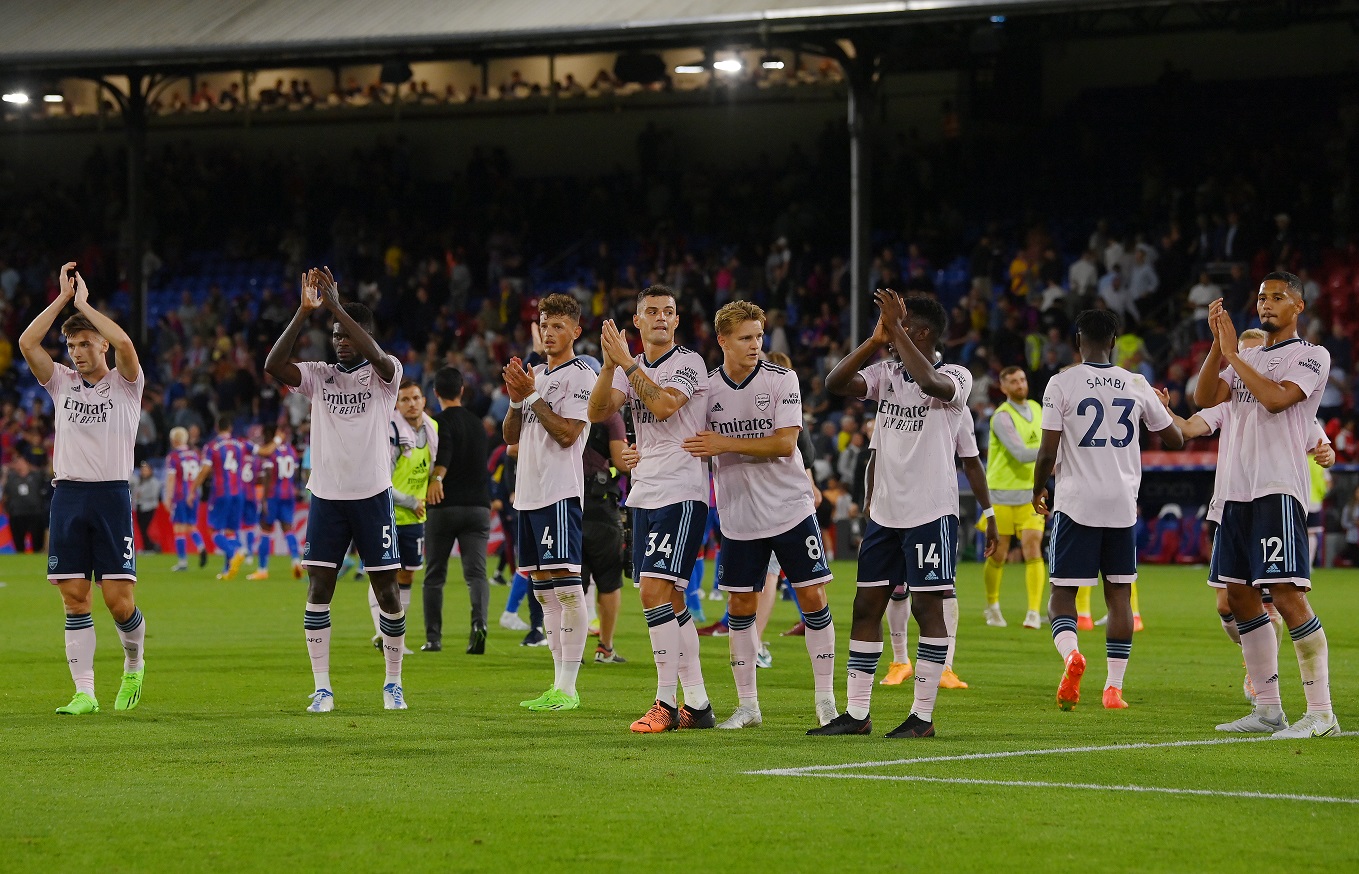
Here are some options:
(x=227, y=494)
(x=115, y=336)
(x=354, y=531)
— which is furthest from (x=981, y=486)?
(x=227, y=494)

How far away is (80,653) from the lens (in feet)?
36.0

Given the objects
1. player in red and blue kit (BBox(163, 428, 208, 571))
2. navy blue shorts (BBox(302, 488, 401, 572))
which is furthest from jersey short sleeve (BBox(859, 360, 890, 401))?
player in red and blue kit (BBox(163, 428, 208, 571))

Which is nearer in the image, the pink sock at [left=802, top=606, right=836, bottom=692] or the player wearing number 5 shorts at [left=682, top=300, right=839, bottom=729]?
the player wearing number 5 shorts at [left=682, top=300, right=839, bottom=729]

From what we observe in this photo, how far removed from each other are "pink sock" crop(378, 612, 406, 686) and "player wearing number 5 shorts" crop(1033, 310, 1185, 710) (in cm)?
394

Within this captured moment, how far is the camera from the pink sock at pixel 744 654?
9891 millimetres

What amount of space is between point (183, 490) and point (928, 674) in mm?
20713

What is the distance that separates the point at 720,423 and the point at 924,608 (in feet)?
4.82

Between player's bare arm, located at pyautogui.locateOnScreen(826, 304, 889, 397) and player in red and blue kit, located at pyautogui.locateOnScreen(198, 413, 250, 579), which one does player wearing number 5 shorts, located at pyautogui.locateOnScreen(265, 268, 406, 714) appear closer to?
player's bare arm, located at pyautogui.locateOnScreen(826, 304, 889, 397)

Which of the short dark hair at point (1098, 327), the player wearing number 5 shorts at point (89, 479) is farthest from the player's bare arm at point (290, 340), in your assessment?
the short dark hair at point (1098, 327)

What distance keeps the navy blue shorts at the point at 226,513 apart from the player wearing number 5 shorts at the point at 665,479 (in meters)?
17.1

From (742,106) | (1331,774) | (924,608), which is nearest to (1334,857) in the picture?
(1331,774)

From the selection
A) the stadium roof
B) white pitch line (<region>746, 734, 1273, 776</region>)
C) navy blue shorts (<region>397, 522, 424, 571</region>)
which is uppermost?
the stadium roof

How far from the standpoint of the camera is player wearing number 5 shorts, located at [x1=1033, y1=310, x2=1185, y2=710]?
422 inches

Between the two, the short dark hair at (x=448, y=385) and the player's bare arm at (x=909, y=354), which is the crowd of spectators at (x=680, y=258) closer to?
the short dark hair at (x=448, y=385)
